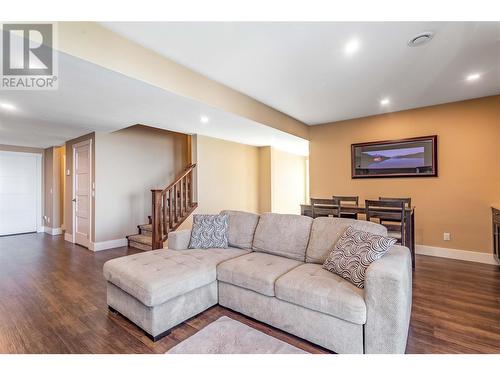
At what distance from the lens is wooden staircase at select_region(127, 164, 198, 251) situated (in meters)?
3.92

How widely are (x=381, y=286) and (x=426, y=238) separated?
336 centimetres

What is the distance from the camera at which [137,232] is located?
16.4 ft

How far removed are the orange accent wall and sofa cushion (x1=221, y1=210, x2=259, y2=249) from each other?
2.83 meters

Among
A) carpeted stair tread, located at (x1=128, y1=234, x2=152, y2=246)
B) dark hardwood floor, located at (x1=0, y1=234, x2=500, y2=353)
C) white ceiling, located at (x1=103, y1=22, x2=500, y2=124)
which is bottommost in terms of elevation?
dark hardwood floor, located at (x1=0, y1=234, x2=500, y2=353)

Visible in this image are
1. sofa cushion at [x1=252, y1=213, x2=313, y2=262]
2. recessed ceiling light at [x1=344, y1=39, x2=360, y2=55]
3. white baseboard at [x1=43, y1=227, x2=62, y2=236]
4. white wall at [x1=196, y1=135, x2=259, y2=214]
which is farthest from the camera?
white baseboard at [x1=43, y1=227, x2=62, y2=236]

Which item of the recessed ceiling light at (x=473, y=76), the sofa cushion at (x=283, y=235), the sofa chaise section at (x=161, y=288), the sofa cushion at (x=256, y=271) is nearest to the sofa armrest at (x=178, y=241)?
the sofa chaise section at (x=161, y=288)

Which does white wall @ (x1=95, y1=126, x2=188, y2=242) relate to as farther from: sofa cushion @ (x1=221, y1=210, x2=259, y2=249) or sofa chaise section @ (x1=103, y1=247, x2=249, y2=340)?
sofa cushion @ (x1=221, y1=210, x2=259, y2=249)

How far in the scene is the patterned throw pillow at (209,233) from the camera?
9.05 ft

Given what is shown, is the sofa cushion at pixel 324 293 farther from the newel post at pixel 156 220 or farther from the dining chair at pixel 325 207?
the newel post at pixel 156 220

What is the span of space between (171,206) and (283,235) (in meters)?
2.47

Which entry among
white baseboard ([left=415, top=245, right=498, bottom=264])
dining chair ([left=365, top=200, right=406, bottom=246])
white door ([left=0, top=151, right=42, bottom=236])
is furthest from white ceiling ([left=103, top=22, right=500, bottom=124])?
white door ([left=0, top=151, right=42, bottom=236])

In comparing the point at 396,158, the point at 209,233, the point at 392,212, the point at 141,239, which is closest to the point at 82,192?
the point at 141,239

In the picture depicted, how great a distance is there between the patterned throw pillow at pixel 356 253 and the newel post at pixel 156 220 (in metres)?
2.85

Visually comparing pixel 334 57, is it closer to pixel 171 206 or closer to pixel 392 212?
pixel 392 212
